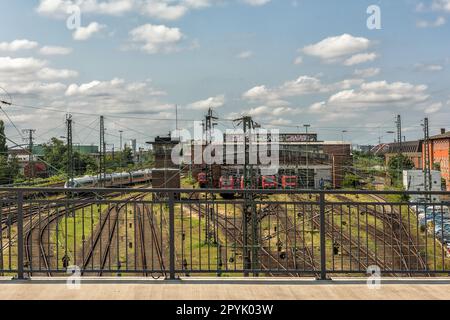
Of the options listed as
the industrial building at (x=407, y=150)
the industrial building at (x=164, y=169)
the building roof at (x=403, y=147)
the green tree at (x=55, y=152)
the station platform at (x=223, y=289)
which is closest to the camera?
the station platform at (x=223, y=289)

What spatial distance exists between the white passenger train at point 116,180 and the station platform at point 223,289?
33422 millimetres

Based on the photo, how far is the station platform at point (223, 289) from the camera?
522 cm

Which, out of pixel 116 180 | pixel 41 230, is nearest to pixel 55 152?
pixel 116 180

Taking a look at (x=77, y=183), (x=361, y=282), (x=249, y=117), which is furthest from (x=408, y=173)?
(x=361, y=282)

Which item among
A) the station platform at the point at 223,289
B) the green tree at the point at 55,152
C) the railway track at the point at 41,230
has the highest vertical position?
the green tree at the point at 55,152

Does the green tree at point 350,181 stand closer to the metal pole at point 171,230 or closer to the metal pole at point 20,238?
the metal pole at point 171,230

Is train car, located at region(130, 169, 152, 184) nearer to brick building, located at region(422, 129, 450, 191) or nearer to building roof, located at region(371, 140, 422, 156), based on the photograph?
brick building, located at region(422, 129, 450, 191)

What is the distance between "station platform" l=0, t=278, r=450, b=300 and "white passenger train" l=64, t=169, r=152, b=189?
→ 3342 centimetres

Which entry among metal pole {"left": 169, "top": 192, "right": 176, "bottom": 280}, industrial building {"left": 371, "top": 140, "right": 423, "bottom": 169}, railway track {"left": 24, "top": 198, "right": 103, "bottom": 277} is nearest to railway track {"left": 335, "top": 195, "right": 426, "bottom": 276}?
metal pole {"left": 169, "top": 192, "right": 176, "bottom": 280}

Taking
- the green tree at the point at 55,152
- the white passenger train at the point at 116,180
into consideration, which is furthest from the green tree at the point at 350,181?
the green tree at the point at 55,152

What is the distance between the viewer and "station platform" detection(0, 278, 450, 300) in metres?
5.22

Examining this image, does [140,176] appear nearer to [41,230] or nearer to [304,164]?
[304,164]
